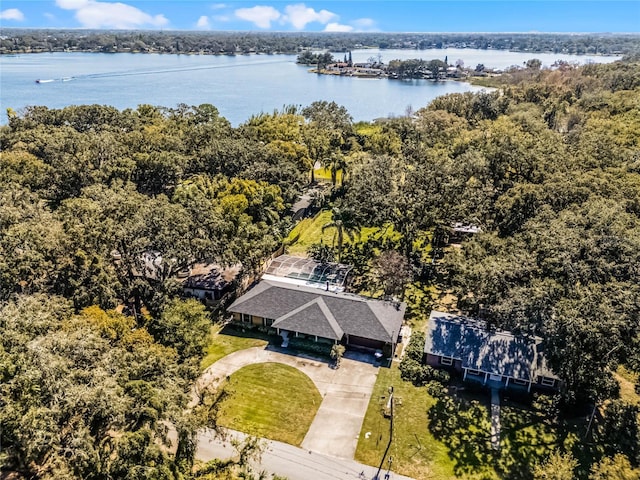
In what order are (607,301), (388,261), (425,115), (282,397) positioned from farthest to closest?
1. (425,115)
2. (388,261)
3. (282,397)
4. (607,301)

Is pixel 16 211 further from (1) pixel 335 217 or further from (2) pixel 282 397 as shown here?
(1) pixel 335 217

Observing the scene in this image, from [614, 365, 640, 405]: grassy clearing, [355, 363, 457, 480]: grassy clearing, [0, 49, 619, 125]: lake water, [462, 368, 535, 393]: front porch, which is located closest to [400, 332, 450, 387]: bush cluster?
[355, 363, 457, 480]: grassy clearing

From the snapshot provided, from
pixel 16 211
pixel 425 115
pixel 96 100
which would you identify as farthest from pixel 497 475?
pixel 96 100

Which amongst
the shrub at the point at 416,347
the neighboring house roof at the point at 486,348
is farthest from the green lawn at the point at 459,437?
the shrub at the point at 416,347

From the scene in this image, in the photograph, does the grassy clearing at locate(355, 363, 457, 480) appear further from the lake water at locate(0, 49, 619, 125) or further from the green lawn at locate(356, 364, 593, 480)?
the lake water at locate(0, 49, 619, 125)

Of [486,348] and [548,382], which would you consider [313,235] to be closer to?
[486,348]

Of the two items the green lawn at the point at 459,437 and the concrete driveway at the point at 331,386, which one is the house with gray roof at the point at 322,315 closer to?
the concrete driveway at the point at 331,386
